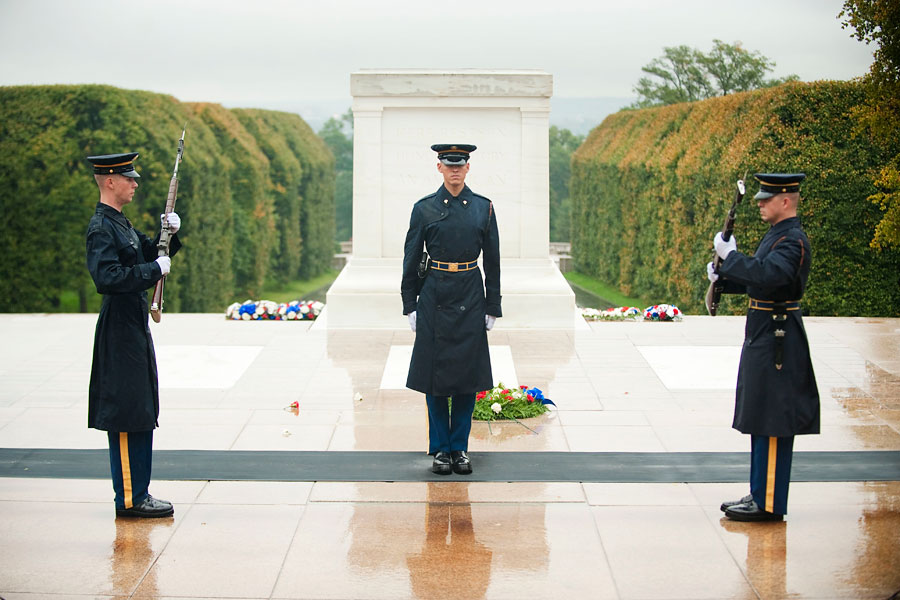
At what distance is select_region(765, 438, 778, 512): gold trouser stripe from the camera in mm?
4574

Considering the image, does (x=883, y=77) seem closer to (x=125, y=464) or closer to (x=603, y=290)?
(x=125, y=464)

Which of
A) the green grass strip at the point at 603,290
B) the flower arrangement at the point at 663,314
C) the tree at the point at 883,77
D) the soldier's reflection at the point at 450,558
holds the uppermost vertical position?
the tree at the point at 883,77

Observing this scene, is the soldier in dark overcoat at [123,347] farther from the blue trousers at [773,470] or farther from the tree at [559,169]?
the tree at [559,169]

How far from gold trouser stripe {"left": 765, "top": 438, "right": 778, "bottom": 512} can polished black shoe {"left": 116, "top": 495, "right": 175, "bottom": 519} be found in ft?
8.78

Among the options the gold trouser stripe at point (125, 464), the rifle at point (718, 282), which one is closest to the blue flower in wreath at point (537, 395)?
the rifle at point (718, 282)

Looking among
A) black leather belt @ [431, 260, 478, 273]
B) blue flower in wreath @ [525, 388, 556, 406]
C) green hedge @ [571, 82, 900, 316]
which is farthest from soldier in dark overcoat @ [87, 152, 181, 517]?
green hedge @ [571, 82, 900, 316]

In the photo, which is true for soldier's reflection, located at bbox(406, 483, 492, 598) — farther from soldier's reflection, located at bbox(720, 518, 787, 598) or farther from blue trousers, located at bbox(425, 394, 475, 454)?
soldier's reflection, located at bbox(720, 518, 787, 598)

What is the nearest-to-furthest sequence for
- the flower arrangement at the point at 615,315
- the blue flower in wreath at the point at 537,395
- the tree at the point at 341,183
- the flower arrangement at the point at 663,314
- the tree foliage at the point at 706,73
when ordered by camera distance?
1. the blue flower in wreath at the point at 537,395
2. the flower arrangement at the point at 663,314
3. the flower arrangement at the point at 615,315
4. the tree foliage at the point at 706,73
5. the tree at the point at 341,183

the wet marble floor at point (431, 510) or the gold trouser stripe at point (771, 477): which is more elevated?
the gold trouser stripe at point (771, 477)

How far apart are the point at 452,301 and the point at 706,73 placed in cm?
3868

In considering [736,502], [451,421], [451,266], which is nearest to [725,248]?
[736,502]

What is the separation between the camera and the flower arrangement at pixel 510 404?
6.38m

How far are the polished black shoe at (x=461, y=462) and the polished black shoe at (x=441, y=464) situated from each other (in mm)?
41

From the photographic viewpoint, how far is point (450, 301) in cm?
531
